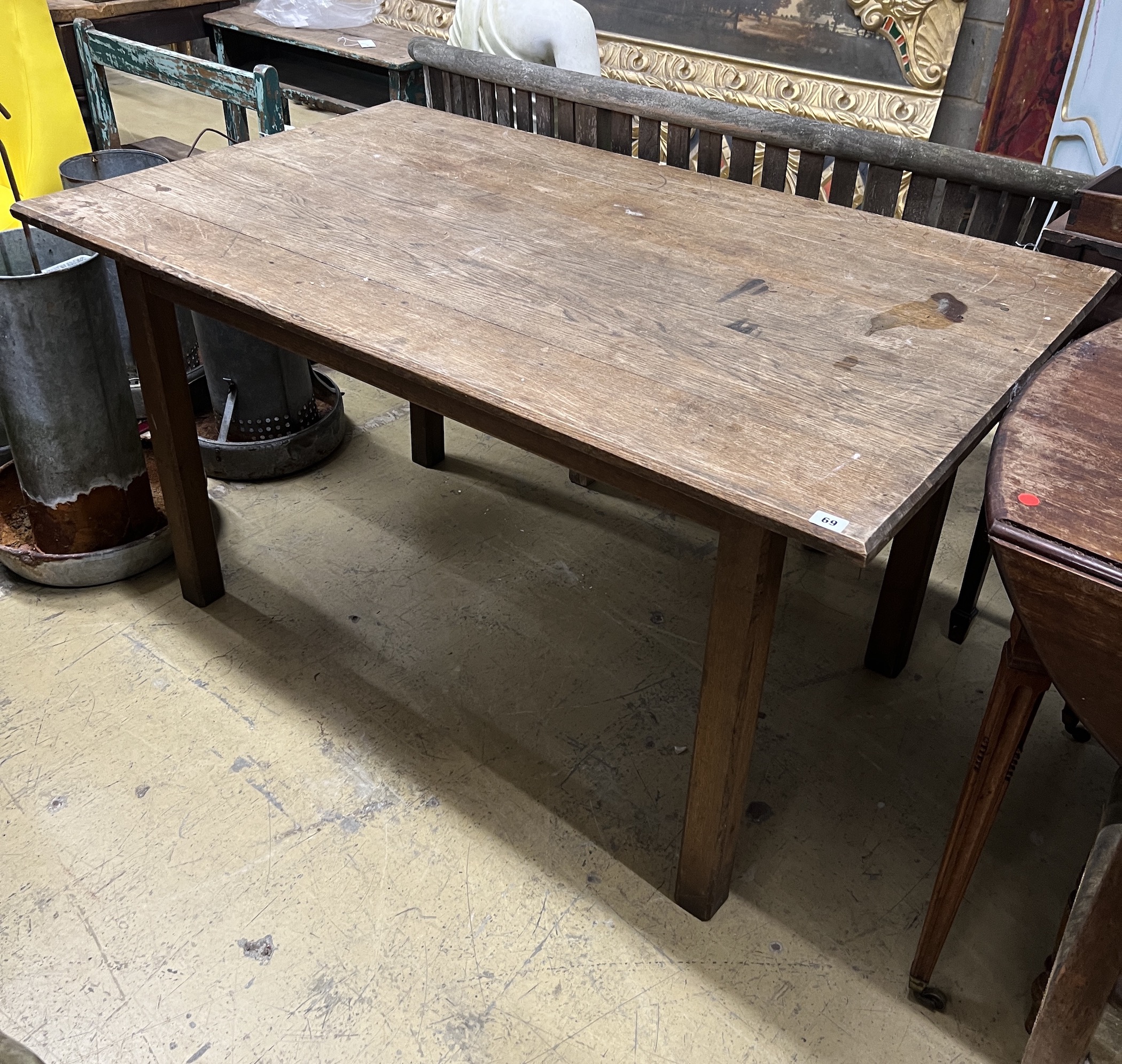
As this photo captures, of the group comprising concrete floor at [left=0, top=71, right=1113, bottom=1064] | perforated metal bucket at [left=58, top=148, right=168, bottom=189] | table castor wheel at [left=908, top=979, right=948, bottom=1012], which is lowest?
concrete floor at [left=0, top=71, right=1113, bottom=1064]

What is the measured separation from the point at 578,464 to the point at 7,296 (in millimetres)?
1323

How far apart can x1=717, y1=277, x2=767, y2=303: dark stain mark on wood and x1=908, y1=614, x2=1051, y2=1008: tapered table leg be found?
2.18 feet

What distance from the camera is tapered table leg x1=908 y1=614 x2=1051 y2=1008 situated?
50.1 inches

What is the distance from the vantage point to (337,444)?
288 cm

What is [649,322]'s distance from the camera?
60.6 inches

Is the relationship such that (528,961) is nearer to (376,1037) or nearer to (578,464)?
(376,1037)

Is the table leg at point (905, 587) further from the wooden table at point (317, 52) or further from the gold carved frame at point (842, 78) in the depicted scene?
the wooden table at point (317, 52)

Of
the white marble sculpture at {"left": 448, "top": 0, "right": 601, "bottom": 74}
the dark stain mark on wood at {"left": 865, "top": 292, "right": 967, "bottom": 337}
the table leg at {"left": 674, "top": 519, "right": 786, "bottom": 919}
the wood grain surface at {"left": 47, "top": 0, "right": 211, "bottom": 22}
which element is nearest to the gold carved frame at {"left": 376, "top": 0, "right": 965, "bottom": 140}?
the white marble sculpture at {"left": 448, "top": 0, "right": 601, "bottom": 74}

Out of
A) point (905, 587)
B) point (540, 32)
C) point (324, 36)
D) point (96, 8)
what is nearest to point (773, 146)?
point (905, 587)

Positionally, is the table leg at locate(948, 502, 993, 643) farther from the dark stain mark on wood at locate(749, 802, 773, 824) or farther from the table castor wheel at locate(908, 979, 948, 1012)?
the table castor wheel at locate(908, 979, 948, 1012)

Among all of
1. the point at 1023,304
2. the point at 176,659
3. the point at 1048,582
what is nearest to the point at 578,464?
the point at 1048,582

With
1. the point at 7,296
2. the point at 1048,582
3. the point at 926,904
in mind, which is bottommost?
the point at 926,904

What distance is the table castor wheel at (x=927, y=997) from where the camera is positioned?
1.55 m

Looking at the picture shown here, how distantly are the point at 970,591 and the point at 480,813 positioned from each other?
45.7 inches
